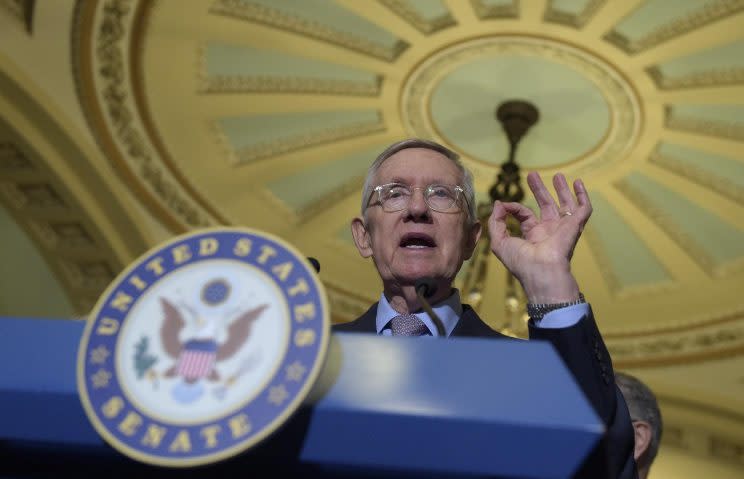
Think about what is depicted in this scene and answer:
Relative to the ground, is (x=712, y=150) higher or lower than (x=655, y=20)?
lower

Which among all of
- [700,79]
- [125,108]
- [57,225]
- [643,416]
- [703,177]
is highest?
[700,79]

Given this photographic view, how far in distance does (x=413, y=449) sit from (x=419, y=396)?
0.05 m

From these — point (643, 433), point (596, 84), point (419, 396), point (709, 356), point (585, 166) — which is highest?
point (419, 396)

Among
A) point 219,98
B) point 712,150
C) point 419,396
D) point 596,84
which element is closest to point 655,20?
point 596,84

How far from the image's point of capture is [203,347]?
0.75 metres

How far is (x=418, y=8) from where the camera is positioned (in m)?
5.16

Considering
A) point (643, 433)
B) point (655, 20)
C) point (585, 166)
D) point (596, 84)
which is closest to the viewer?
point (643, 433)

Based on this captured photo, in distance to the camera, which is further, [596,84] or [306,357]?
[596,84]

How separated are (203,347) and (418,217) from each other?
2.45 feet

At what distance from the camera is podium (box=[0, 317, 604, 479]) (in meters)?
0.69

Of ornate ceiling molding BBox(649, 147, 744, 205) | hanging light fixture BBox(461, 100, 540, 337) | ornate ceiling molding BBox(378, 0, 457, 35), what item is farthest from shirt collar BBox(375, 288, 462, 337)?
ornate ceiling molding BBox(649, 147, 744, 205)

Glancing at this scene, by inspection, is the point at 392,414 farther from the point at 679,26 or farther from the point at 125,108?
the point at 125,108

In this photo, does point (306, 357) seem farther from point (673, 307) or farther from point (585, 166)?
point (673, 307)

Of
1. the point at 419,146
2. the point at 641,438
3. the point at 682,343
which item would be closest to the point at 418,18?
the point at 641,438
